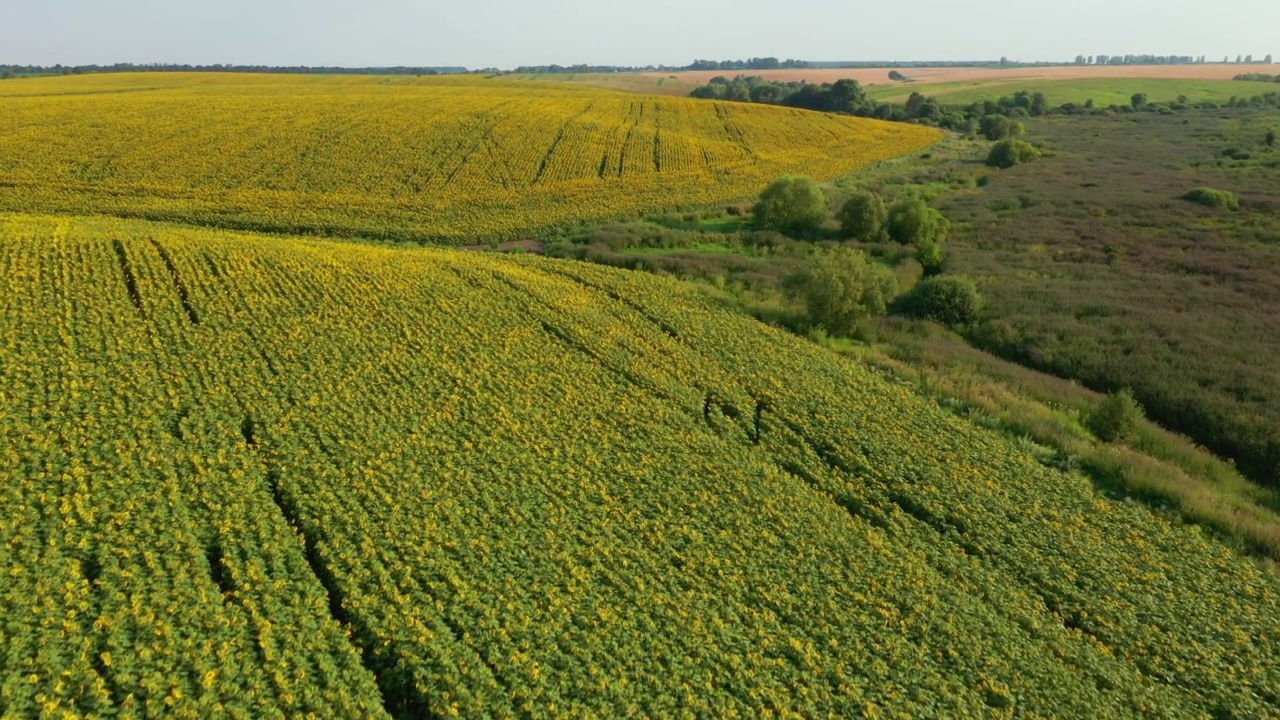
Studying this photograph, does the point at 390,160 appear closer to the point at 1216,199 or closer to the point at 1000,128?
the point at 1216,199

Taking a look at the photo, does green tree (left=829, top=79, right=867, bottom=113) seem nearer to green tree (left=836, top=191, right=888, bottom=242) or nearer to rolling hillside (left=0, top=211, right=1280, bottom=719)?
green tree (left=836, top=191, right=888, bottom=242)

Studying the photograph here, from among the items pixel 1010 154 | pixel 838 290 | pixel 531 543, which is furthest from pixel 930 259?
pixel 1010 154

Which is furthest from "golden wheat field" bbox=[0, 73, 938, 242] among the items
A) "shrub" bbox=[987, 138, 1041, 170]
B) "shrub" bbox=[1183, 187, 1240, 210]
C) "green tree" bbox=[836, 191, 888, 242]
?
"shrub" bbox=[1183, 187, 1240, 210]

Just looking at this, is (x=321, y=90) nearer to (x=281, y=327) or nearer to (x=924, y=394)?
(x=281, y=327)

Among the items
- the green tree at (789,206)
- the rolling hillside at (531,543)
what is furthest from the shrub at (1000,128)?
the rolling hillside at (531,543)

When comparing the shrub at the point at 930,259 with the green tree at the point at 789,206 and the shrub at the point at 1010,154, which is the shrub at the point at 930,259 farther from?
the shrub at the point at 1010,154

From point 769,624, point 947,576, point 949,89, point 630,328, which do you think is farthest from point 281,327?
Result: point 949,89
